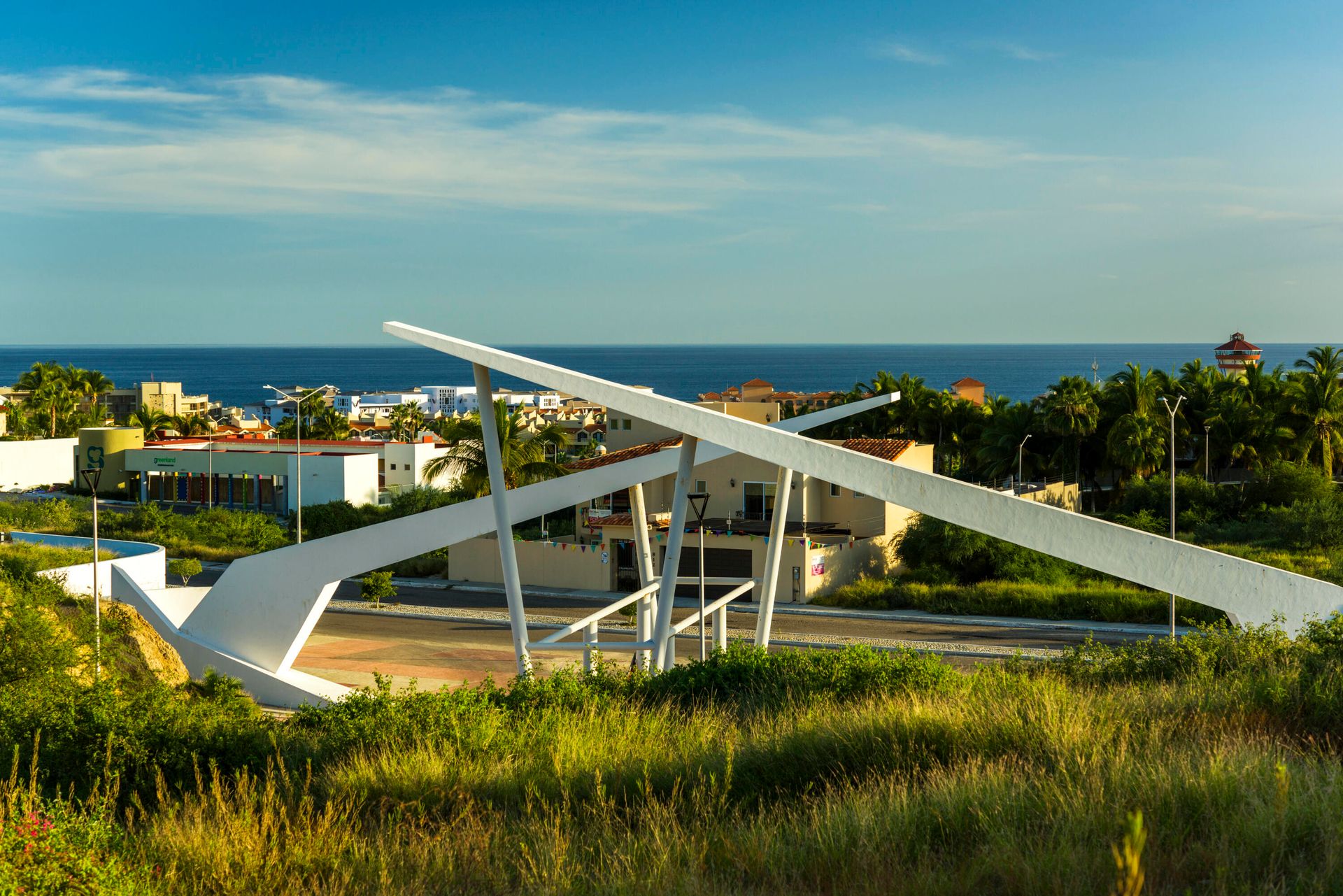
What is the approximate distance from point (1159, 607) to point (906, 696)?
26.3 meters

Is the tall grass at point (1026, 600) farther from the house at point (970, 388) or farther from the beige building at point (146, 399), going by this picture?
the beige building at point (146, 399)

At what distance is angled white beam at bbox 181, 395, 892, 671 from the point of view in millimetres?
19734

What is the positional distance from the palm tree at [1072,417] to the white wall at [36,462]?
57971 millimetres

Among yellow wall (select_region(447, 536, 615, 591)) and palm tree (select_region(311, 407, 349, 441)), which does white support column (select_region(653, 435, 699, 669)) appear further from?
palm tree (select_region(311, 407, 349, 441))

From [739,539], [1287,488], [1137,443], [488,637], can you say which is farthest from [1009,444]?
[488,637]

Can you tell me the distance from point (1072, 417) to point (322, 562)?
42296mm

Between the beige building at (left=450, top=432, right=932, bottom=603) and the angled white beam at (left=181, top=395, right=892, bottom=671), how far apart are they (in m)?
16.7

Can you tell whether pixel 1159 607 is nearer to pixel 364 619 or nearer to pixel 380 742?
pixel 364 619

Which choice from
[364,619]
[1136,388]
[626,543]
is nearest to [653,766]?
[364,619]

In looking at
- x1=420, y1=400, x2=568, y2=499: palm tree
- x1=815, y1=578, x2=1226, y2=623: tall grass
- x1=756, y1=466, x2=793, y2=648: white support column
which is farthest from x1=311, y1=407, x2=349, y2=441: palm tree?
x1=756, y1=466, x2=793, y2=648: white support column

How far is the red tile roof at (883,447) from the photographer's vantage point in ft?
141

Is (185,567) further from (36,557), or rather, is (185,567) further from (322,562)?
(322,562)

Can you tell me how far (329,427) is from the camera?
76000 millimetres

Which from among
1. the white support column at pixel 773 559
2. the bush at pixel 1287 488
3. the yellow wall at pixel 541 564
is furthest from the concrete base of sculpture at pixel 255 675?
the bush at pixel 1287 488
